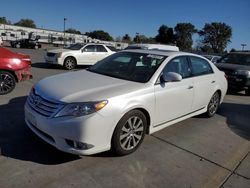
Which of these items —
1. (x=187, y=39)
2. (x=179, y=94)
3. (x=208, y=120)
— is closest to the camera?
(x=179, y=94)

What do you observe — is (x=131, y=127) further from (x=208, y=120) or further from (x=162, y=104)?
(x=208, y=120)

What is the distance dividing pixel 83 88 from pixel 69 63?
10072mm

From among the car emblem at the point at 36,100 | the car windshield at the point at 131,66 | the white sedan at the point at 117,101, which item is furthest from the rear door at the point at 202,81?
the car emblem at the point at 36,100

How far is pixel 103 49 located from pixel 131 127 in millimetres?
11609

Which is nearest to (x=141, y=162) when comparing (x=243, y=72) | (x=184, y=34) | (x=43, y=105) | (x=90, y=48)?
(x=43, y=105)

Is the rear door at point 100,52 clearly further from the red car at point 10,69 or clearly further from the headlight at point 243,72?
the headlight at point 243,72

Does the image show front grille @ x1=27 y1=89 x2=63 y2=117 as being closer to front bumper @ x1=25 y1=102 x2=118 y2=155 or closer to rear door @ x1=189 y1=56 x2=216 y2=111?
front bumper @ x1=25 y1=102 x2=118 y2=155

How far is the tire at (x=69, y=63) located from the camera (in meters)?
13.2

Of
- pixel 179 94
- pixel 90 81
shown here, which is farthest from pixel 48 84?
pixel 179 94

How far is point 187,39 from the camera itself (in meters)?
87.6

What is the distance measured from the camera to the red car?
654 centimetres

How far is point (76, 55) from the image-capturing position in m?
13.5

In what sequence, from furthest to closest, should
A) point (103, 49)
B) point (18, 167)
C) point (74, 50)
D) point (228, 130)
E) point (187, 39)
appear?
point (187, 39) < point (103, 49) < point (74, 50) < point (228, 130) < point (18, 167)

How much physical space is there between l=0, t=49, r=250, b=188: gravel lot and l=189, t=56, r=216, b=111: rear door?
0.64 m
